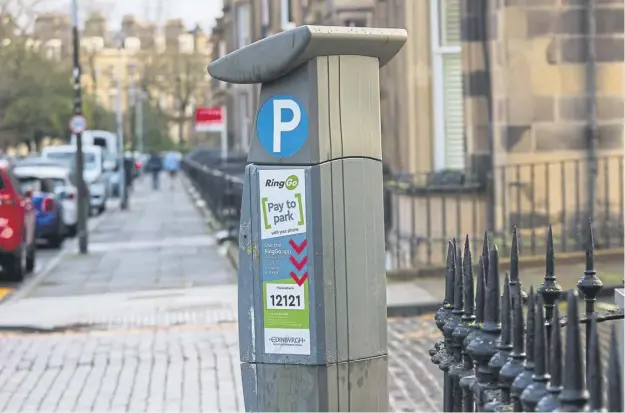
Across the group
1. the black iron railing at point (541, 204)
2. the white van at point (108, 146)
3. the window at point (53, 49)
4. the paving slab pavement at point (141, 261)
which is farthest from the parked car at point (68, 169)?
the window at point (53, 49)

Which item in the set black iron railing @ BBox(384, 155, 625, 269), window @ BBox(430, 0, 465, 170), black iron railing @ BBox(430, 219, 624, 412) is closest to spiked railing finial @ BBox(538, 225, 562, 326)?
black iron railing @ BBox(430, 219, 624, 412)

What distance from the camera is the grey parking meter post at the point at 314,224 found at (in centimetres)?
430

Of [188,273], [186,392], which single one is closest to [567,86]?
[188,273]

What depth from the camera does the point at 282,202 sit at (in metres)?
4.34

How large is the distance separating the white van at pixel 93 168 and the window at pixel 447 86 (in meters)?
18.3

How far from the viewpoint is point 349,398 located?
4402mm

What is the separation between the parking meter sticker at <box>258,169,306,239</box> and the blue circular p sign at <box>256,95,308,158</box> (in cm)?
9

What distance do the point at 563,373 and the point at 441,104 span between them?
1295 cm

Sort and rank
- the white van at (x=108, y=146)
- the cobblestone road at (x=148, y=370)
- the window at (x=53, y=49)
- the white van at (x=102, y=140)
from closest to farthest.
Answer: the cobblestone road at (x=148, y=370)
the white van at (x=108, y=146)
the white van at (x=102, y=140)
the window at (x=53, y=49)

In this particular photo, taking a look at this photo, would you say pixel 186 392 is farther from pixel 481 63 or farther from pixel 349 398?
pixel 481 63

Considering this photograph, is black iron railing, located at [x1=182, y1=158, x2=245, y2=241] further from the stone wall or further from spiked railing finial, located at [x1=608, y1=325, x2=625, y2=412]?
spiked railing finial, located at [x1=608, y1=325, x2=625, y2=412]

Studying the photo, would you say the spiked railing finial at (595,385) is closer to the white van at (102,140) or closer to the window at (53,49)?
the white van at (102,140)

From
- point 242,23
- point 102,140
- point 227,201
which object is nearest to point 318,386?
point 227,201

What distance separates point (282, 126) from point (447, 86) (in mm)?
11779
